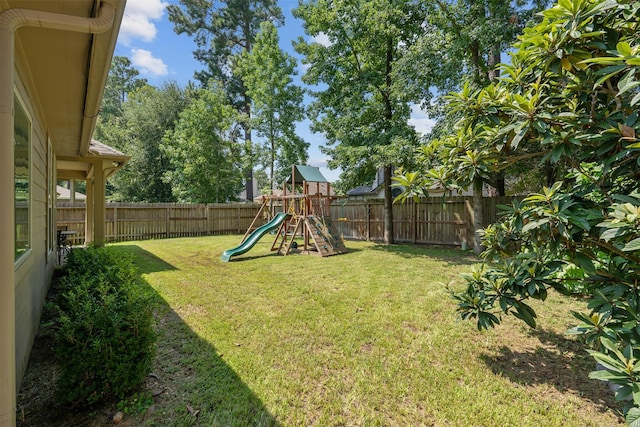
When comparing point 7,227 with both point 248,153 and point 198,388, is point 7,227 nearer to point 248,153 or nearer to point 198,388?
point 198,388

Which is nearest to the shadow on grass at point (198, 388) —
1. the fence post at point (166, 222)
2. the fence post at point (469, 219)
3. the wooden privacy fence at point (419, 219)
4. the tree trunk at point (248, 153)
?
the wooden privacy fence at point (419, 219)

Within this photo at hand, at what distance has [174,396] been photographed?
8.14 ft

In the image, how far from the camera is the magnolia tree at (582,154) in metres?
1.67

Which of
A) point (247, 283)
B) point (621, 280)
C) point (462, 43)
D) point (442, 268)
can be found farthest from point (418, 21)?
point (621, 280)

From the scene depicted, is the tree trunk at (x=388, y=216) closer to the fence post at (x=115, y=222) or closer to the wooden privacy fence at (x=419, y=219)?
the wooden privacy fence at (x=419, y=219)

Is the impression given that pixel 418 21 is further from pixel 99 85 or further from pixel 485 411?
pixel 485 411

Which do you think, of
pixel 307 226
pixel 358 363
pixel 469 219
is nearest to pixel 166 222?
pixel 307 226

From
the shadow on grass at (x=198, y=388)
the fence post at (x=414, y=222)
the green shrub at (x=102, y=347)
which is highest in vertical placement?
the fence post at (x=414, y=222)

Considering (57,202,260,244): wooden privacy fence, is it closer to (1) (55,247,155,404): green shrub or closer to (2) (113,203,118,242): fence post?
(2) (113,203,118,242): fence post

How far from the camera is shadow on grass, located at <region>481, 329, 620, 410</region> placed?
262cm

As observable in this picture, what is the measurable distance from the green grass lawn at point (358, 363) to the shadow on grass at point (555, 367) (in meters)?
0.01

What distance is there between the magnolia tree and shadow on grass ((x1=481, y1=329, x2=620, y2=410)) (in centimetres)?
71

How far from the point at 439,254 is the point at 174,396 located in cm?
846

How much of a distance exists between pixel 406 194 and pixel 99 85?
3339 mm
